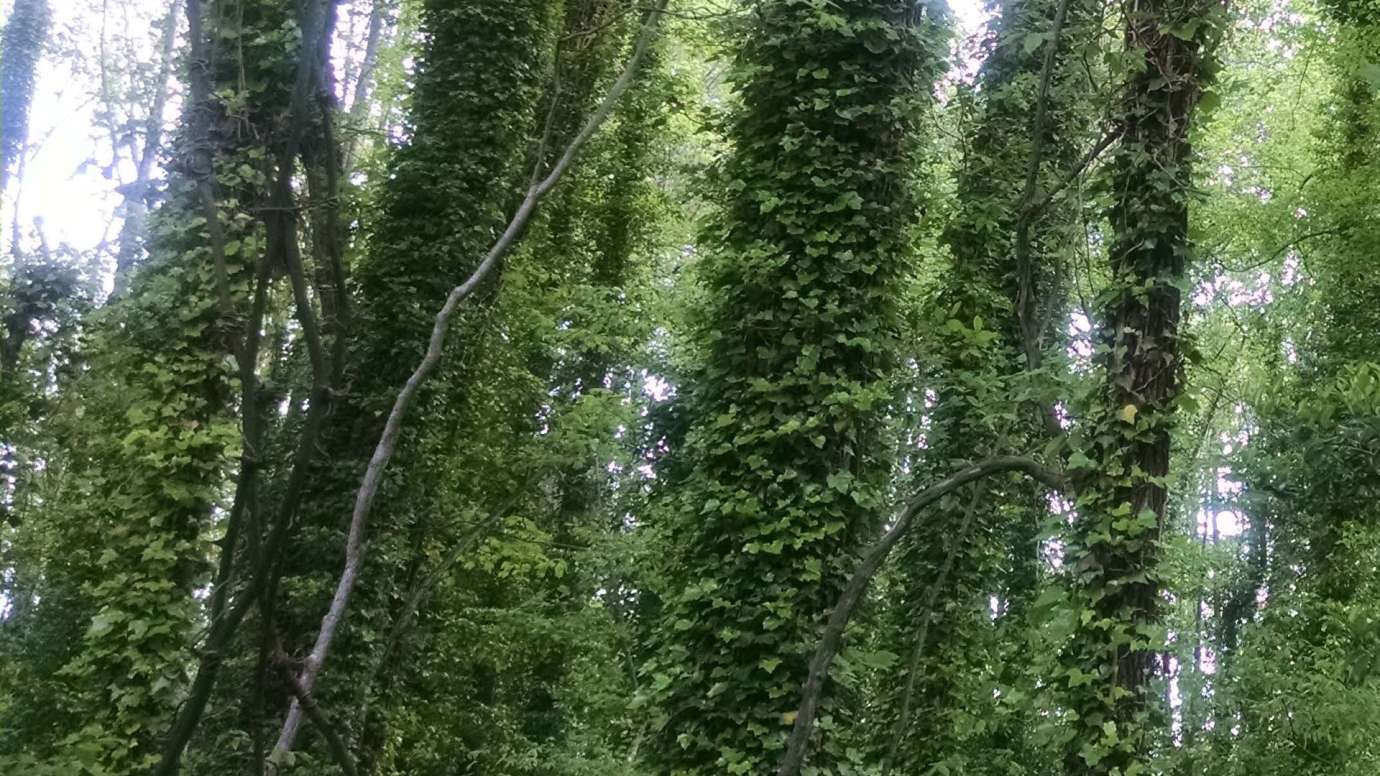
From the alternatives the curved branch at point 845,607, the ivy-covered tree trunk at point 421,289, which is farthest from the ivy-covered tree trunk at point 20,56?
the curved branch at point 845,607

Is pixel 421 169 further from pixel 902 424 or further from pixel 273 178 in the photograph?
pixel 273 178

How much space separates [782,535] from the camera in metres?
5.64

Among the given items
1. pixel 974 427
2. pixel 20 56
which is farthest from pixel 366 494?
pixel 20 56

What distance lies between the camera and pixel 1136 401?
14.2 ft

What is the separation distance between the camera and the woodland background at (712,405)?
12.8 feet

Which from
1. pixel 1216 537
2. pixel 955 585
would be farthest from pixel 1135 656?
pixel 1216 537

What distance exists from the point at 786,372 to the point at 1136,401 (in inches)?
82.0

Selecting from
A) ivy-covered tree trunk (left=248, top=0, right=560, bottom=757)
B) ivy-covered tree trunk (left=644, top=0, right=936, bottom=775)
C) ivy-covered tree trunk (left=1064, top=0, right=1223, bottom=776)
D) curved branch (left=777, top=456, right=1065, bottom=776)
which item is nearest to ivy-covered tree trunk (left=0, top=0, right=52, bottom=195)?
ivy-covered tree trunk (left=248, top=0, right=560, bottom=757)

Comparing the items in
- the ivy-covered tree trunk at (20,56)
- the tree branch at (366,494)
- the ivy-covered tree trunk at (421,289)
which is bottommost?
the tree branch at (366,494)

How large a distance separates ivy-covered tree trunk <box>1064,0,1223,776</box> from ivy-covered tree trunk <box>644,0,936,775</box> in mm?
1485

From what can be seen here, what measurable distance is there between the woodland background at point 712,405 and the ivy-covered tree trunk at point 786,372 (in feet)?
0.09

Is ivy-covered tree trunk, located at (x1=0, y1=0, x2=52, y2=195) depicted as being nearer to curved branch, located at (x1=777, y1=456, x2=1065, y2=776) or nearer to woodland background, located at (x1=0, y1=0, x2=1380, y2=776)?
woodland background, located at (x1=0, y1=0, x2=1380, y2=776)

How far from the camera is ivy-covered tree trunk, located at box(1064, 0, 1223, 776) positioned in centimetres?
414

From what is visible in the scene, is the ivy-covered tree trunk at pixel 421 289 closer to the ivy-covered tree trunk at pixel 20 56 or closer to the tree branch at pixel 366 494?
the tree branch at pixel 366 494
